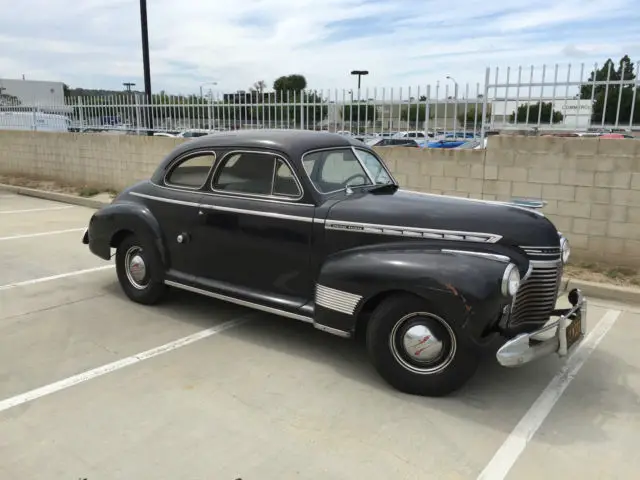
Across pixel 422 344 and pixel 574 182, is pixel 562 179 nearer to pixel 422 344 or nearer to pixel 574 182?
pixel 574 182

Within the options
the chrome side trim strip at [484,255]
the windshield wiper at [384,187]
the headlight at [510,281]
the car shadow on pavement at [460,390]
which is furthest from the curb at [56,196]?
the headlight at [510,281]

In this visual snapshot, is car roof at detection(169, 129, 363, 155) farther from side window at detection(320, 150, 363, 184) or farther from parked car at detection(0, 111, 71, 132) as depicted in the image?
parked car at detection(0, 111, 71, 132)

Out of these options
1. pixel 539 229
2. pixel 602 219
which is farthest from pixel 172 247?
pixel 602 219

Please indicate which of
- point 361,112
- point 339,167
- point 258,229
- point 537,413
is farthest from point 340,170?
point 361,112

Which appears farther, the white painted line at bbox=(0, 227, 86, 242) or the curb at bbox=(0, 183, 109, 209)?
the curb at bbox=(0, 183, 109, 209)

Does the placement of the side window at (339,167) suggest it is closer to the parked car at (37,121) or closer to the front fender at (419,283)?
the front fender at (419,283)

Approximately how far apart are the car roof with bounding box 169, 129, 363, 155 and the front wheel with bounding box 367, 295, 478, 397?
5.21ft

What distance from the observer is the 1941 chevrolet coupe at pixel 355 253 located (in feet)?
11.3

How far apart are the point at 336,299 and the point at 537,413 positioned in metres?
1.52

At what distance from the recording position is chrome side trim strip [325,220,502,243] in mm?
3626

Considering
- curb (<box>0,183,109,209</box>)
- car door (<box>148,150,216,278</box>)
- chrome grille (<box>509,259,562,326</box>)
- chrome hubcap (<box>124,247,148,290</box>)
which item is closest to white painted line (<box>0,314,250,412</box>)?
car door (<box>148,150,216,278</box>)

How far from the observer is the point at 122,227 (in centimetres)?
538

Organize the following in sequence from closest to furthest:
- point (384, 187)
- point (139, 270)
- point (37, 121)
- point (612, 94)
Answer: point (384, 187), point (139, 270), point (612, 94), point (37, 121)

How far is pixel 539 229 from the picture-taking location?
3.73 m
